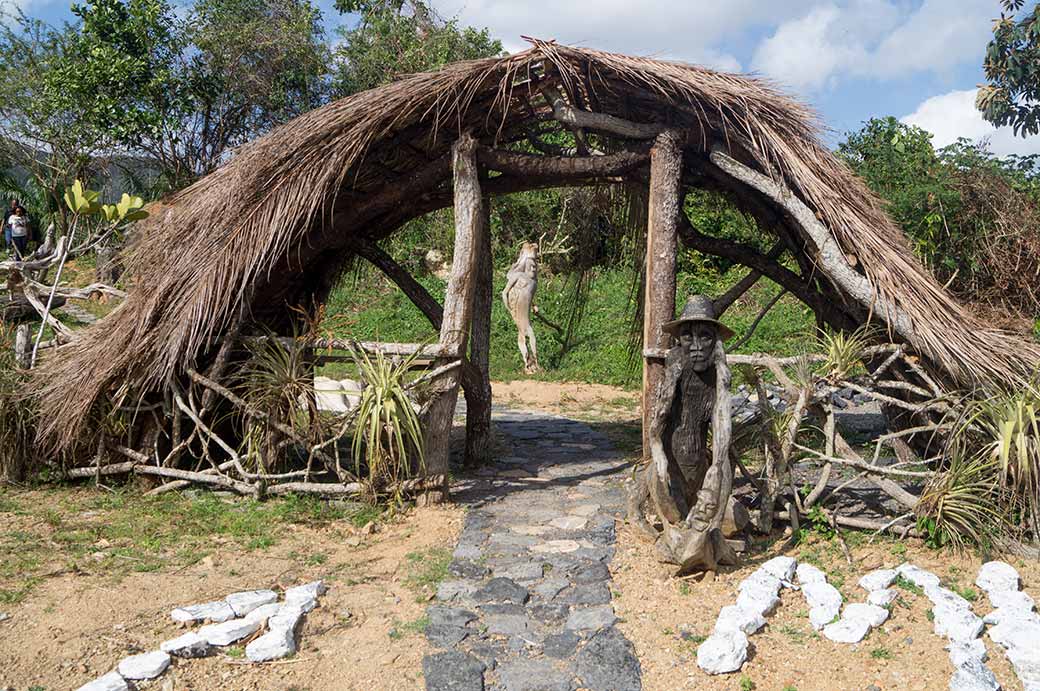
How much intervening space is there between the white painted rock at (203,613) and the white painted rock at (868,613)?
3.03m

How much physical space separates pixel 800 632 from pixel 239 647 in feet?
8.66

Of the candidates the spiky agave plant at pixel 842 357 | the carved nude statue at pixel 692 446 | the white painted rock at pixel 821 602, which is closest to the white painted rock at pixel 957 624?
the white painted rock at pixel 821 602

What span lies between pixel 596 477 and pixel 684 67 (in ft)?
10.9

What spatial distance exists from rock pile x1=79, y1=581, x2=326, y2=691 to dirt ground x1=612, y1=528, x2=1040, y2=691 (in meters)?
1.63

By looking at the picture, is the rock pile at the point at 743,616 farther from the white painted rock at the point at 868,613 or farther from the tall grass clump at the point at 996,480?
the tall grass clump at the point at 996,480

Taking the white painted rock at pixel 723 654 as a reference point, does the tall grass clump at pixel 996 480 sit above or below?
Answer: above

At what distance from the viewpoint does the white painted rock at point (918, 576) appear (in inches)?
176

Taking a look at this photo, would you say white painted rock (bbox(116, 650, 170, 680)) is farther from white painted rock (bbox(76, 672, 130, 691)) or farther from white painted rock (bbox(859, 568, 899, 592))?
white painted rock (bbox(859, 568, 899, 592))

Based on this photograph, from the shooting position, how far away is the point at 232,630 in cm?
410

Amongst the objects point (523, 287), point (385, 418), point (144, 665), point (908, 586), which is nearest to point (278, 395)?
point (385, 418)

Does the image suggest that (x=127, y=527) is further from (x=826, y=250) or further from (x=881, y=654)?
(x=826, y=250)

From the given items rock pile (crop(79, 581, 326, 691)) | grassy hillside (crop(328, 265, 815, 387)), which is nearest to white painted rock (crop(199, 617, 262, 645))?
rock pile (crop(79, 581, 326, 691))

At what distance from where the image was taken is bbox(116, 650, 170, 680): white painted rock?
12.3ft

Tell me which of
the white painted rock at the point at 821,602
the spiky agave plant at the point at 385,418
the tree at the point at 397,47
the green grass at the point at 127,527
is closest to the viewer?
the white painted rock at the point at 821,602
